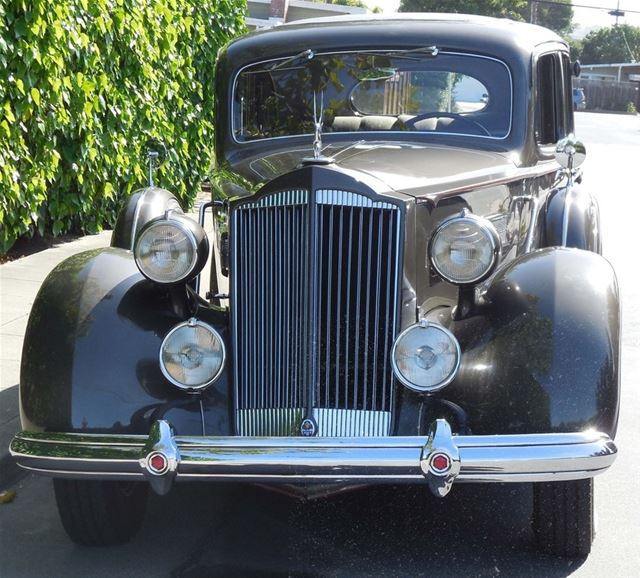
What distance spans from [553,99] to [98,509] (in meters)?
3.18

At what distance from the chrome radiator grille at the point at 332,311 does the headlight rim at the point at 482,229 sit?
0.15m

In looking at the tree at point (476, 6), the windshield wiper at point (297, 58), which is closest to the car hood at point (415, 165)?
the windshield wiper at point (297, 58)

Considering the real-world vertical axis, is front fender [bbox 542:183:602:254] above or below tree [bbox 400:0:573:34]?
above

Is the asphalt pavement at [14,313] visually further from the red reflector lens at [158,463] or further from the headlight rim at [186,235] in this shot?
the red reflector lens at [158,463]

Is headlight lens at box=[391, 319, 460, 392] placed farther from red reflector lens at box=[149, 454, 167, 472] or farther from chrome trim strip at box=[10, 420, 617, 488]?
red reflector lens at box=[149, 454, 167, 472]

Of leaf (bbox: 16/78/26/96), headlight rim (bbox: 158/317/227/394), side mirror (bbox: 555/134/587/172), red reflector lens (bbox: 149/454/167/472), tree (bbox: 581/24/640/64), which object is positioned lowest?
tree (bbox: 581/24/640/64)

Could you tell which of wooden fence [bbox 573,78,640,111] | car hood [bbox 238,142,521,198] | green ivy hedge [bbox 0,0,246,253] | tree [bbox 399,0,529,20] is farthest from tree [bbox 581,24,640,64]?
car hood [bbox 238,142,521,198]

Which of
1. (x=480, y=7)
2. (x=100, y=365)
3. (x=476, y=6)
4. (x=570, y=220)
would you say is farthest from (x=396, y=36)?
(x=480, y=7)

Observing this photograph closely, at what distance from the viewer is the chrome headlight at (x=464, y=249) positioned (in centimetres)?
344

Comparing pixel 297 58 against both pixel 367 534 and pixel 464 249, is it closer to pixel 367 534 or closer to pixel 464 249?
pixel 464 249

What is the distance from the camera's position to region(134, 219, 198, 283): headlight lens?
144 inches

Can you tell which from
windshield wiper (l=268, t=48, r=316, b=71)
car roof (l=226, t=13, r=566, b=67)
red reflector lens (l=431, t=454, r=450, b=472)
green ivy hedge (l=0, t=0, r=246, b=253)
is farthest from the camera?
green ivy hedge (l=0, t=0, r=246, b=253)

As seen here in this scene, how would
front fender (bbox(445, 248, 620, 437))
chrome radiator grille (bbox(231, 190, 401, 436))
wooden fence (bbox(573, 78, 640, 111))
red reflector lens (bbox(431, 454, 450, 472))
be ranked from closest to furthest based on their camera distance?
red reflector lens (bbox(431, 454, 450, 472)) < front fender (bbox(445, 248, 620, 437)) < chrome radiator grille (bbox(231, 190, 401, 436)) < wooden fence (bbox(573, 78, 640, 111))

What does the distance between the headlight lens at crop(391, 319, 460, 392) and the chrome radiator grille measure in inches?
3.7
